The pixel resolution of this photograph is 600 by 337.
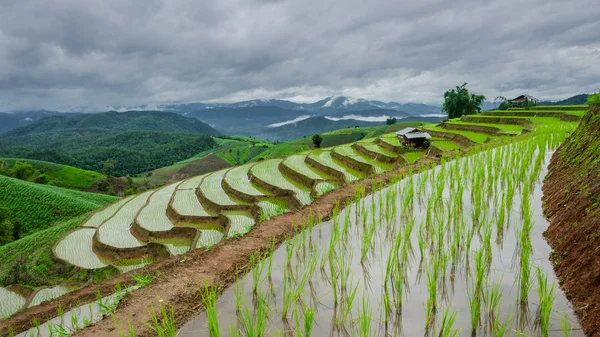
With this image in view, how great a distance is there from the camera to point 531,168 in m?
10.2

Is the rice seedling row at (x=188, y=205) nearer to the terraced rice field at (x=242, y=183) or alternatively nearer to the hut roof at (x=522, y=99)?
the terraced rice field at (x=242, y=183)

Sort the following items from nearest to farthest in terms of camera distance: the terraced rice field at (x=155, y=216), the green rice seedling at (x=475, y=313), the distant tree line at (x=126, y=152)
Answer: the green rice seedling at (x=475, y=313)
the terraced rice field at (x=155, y=216)
the distant tree line at (x=126, y=152)

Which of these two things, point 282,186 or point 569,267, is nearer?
point 569,267

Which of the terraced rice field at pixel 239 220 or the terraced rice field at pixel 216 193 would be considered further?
the terraced rice field at pixel 216 193

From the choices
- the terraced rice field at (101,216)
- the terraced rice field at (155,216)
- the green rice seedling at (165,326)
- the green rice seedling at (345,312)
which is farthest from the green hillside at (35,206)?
the green rice seedling at (345,312)

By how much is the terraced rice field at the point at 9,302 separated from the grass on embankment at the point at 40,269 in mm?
642

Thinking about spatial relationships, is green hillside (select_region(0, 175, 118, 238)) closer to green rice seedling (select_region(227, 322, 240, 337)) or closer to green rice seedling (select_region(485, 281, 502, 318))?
green rice seedling (select_region(227, 322, 240, 337))

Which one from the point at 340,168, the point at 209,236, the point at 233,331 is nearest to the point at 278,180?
the point at 340,168

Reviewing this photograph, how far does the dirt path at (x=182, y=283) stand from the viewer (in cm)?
414

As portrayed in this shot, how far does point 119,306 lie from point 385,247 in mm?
4411

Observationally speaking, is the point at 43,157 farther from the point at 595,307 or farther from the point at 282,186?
the point at 595,307

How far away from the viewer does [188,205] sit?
17.8 metres

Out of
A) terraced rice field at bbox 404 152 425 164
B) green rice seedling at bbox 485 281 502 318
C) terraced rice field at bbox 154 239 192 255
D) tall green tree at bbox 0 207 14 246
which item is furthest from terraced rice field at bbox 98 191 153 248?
tall green tree at bbox 0 207 14 246

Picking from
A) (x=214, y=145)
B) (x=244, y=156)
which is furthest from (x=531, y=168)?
(x=214, y=145)
